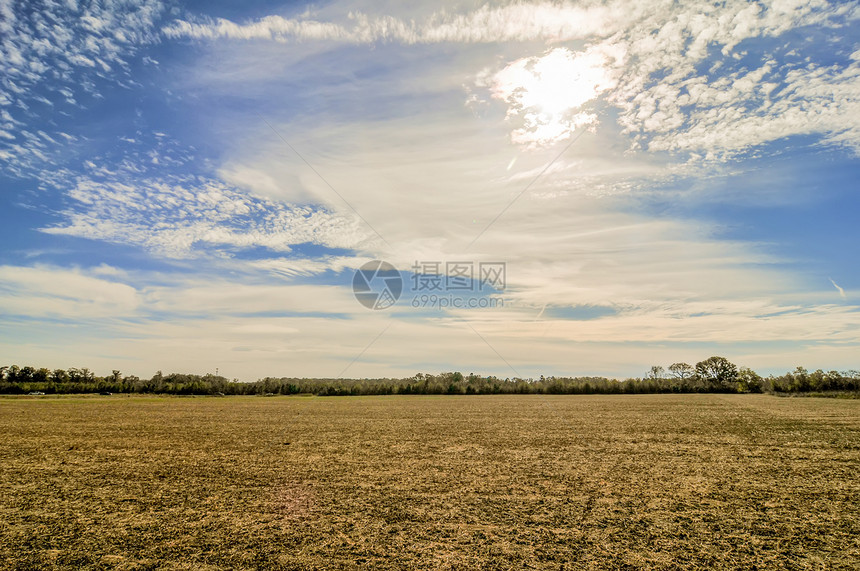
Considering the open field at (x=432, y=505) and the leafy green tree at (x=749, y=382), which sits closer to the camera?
the open field at (x=432, y=505)

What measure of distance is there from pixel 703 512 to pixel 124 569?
9.64 metres

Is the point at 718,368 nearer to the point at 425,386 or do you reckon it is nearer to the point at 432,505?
the point at 425,386

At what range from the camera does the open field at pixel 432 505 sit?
20.4 feet

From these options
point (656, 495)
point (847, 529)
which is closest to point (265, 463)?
point (656, 495)

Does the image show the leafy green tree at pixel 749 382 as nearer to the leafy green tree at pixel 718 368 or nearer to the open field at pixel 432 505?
the leafy green tree at pixel 718 368

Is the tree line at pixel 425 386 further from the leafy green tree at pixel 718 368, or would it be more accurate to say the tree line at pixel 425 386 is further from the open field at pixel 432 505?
the open field at pixel 432 505

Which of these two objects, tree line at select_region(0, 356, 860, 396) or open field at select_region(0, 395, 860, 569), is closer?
open field at select_region(0, 395, 860, 569)

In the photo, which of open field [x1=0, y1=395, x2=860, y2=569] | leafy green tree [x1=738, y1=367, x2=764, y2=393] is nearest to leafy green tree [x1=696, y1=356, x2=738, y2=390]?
leafy green tree [x1=738, y1=367, x2=764, y2=393]

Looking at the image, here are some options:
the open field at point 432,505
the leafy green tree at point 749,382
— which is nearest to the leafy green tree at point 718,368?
the leafy green tree at point 749,382

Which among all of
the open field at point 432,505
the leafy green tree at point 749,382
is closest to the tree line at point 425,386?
the leafy green tree at point 749,382

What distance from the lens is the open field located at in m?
6.22

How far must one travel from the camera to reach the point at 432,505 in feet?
28.0

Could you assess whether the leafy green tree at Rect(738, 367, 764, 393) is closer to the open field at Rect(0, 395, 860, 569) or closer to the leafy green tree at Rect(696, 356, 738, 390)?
the leafy green tree at Rect(696, 356, 738, 390)

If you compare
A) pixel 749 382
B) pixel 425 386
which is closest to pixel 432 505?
pixel 425 386
